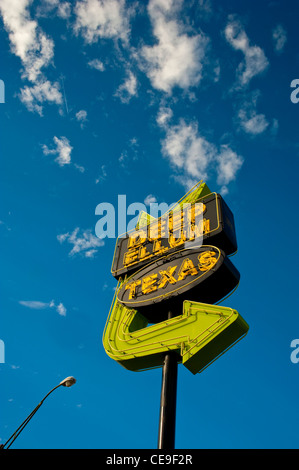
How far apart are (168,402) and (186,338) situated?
1866mm

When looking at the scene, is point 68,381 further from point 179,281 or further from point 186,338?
point 179,281

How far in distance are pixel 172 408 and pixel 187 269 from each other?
4565mm

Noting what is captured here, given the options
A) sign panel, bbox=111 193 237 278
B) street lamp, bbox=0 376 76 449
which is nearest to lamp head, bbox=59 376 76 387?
street lamp, bbox=0 376 76 449

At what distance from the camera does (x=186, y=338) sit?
10.9 m

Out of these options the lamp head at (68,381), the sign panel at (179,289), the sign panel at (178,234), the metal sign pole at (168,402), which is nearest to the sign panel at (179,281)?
the sign panel at (179,289)

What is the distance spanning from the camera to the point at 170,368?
10750mm

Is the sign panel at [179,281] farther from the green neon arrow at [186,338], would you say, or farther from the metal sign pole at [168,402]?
the metal sign pole at [168,402]

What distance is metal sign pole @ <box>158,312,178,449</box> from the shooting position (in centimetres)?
922

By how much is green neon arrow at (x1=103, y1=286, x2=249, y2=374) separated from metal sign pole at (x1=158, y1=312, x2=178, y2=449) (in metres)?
0.36

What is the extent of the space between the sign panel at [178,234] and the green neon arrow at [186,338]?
289 centimetres

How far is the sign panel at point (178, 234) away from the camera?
534 inches
